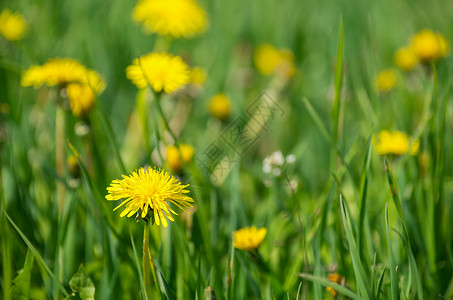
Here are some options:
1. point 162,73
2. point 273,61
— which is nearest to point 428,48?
point 273,61

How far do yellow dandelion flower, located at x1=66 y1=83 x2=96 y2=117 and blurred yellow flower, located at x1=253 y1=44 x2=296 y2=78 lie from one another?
0.89 m

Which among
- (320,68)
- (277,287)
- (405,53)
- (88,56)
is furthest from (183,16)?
(277,287)

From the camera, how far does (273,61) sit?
2.21m

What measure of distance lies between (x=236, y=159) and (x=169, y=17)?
0.76 m

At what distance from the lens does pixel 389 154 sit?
1.32 metres

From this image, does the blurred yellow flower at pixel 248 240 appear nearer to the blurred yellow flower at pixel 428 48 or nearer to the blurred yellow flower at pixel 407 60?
the blurred yellow flower at pixel 428 48

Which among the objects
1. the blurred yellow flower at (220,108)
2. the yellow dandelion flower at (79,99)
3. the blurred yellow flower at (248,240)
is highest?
the yellow dandelion flower at (79,99)

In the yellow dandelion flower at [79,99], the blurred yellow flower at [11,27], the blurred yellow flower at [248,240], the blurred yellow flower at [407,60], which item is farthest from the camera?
the blurred yellow flower at [407,60]

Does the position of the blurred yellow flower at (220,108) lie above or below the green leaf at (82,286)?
above

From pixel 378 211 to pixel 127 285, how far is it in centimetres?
64

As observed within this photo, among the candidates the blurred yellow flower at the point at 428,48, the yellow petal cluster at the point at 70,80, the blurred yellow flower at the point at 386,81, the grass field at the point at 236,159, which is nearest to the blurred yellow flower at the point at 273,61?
the grass field at the point at 236,159

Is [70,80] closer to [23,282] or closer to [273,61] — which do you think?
[23,282]

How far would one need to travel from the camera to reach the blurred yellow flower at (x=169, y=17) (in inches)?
72.3

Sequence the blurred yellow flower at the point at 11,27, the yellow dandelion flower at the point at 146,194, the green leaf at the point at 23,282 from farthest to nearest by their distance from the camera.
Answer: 1. the blurred yellow flower at the point at 11,27
2. the green leaf at the point at 23,282
3. the yellow dandelion flower at the point at 146,194
